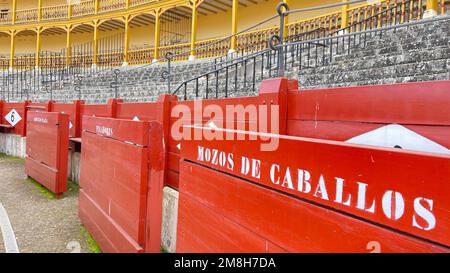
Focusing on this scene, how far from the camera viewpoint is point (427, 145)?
2.06 meters

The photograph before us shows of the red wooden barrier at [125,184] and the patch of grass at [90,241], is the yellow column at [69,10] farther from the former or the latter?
the patch of grass at [90,241]

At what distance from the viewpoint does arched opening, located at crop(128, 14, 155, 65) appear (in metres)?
23.1

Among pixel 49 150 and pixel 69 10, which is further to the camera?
pixel 69 10

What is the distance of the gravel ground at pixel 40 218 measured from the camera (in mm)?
4039

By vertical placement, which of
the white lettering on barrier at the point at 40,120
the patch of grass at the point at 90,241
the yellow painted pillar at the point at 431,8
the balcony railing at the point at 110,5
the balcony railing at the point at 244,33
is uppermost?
the balcony railing at the point at 110,5

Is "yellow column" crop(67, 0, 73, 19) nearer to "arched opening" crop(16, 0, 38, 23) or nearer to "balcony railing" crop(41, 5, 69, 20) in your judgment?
"balcony railing" crop(41, 5, 69, 20)

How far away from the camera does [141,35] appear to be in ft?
84.7

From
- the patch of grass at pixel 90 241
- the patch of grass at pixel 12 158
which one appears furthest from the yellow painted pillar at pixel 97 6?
the patch of grass at pixel 90 241

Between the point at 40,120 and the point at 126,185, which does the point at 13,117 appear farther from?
the point at 126,185

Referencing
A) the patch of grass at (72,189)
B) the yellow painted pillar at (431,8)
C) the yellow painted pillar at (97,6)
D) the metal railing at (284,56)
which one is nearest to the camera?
the metal railing at (284,56)

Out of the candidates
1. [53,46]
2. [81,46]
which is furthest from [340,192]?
[53,46]

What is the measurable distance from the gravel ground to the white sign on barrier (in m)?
3.32

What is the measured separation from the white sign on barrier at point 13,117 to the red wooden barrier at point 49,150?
134 inches

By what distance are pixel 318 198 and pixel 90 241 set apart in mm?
3560
